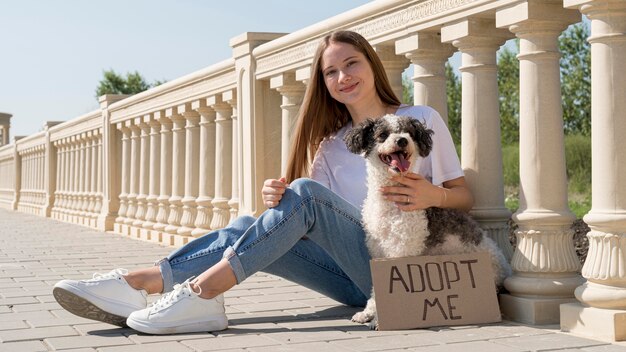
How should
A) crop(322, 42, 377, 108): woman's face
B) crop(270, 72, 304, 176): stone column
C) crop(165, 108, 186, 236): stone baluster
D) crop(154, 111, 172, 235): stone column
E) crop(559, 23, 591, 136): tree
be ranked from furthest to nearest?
crop(559, 23, 591, 136): tree → crop(154, 111, 172, 235): stone column → crop(165, 108, 186, 236): stone baluster → crop(270, 72, 304, 176): stone column → crop(322, 42, 377, 108): woman's face

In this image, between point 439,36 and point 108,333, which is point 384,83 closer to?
point 439,36

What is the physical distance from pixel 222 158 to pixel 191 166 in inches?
41.5

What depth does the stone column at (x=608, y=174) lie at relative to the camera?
12.9 feet

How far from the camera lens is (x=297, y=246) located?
4766 millimetres

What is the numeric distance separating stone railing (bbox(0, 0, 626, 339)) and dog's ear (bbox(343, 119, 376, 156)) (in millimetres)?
854

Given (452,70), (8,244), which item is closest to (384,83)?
(8,244)

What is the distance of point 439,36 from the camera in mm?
5387

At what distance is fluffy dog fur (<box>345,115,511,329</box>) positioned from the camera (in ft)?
13.3

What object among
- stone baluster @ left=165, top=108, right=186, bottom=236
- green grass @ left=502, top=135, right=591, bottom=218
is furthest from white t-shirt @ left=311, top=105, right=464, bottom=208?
green grass @ left=502, top=135, right=591, bottom=218

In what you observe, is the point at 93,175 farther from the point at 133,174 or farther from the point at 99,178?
the point at 133,174

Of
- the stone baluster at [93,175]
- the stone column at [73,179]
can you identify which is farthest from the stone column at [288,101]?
the stone column at [73,179]

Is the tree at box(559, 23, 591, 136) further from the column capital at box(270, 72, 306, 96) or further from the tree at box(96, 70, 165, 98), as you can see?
the tree at box(96, 70, 165, 98)

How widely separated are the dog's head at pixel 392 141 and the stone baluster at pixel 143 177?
26.7ft

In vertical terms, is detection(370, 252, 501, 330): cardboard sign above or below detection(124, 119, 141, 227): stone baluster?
below
